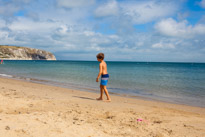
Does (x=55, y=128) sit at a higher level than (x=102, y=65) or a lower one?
lower

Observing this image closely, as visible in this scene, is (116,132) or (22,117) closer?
(116,132)

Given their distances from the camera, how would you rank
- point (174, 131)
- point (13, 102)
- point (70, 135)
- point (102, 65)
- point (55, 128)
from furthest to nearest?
1. point (102, 65)
2. point (13, 102)
3. point (174, 131)
4. point (55, 128)
5. point (70, 135)

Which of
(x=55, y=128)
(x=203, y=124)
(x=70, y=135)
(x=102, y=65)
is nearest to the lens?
(x=70, y=135)

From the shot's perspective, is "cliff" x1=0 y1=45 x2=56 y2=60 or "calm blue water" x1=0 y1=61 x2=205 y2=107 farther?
"cliff" x1=0 y1=45 x2=56 y2=60

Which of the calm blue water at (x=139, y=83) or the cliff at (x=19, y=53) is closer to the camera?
the calm blue water at (x=139, y=83)

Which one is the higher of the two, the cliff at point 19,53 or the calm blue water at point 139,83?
the cliff at point 19,53

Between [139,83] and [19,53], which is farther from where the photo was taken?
[19,53]

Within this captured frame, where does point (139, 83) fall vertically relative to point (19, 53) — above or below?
below

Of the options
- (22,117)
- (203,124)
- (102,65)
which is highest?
(102,65)

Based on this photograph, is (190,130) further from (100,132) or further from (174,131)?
(100,132)

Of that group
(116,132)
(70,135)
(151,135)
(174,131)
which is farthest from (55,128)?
(174,131)

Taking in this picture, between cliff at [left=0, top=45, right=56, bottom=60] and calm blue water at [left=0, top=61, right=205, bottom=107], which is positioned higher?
cliff at [left=0, top=45, right=56, bottom=60]

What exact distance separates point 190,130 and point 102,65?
172 inches

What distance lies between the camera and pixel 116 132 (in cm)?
433
